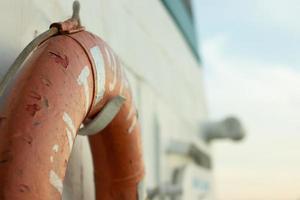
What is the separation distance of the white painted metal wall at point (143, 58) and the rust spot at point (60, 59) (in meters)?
0.18

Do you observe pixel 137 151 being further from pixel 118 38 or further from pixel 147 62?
pixel 147 62

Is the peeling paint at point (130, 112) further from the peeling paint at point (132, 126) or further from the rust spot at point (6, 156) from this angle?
the rust spot at point (6, 156)

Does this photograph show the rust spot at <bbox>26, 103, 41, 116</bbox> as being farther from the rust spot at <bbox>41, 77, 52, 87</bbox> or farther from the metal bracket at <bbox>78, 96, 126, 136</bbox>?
the metal bracket at <bbox>78, 96, 126, 136</bbox>

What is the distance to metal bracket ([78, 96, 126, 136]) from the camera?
1049mm

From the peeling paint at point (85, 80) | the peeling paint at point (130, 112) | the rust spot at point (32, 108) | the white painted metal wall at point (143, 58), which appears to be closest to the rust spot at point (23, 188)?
the rust spot at point (32, 108)

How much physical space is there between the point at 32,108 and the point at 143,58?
1.49 meters

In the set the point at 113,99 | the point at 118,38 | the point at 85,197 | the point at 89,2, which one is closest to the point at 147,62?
the point at 118,38

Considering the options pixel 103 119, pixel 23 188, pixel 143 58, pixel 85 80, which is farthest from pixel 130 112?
pixel 143 58

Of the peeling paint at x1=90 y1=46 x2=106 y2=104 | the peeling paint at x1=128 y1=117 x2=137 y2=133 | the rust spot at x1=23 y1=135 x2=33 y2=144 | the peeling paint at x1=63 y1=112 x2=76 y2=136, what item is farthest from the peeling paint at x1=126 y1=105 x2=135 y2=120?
the rust spot at x1=23 y1=135 x2=33 y2=144

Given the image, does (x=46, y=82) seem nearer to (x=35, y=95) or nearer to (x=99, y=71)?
(x=35, y=95)

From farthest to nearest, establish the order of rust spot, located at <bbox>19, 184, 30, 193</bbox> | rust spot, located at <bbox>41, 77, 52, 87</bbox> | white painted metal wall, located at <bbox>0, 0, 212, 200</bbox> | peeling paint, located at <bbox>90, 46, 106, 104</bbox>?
white painted metal wall, located at <bbox>0, 0, 212, 200</bbox>, peeling paint, located at <bbox>90, 46, 106, 104</bbox>, rust spot, located at <bbox>41, 77, 52, 87</bbox>, rust spot, located at <bbox>19, 184, 30, 193</bbox>

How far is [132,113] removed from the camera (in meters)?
1.21

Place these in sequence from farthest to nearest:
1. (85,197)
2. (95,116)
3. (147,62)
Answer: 1. (147,62)
2. (85,197)
3. (95,116)

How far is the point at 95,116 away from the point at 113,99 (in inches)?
2.2
